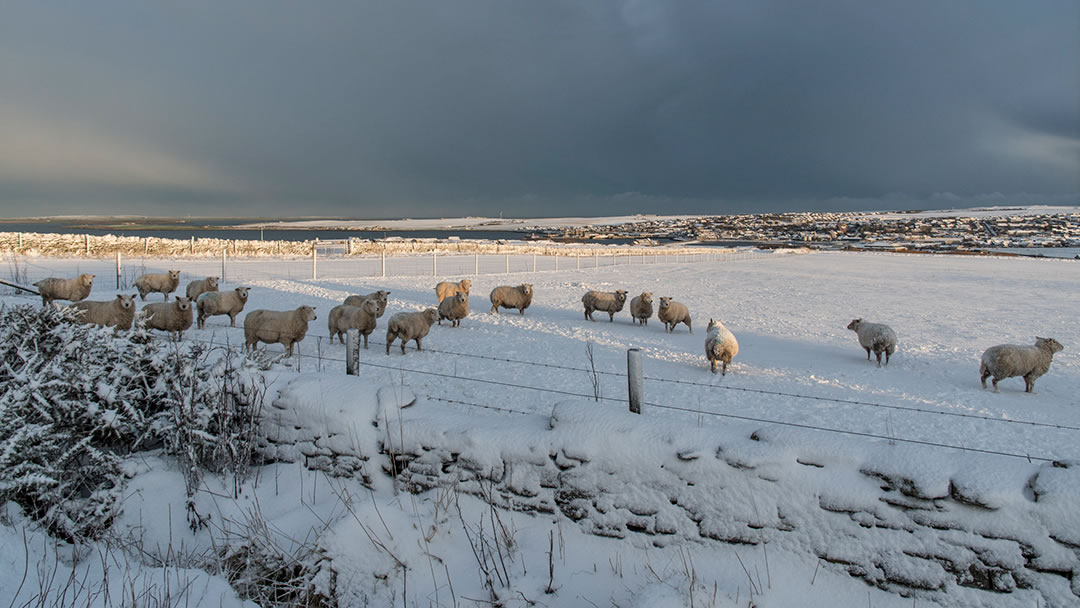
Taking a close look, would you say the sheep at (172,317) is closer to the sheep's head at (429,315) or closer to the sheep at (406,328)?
the sheep at (406,328)

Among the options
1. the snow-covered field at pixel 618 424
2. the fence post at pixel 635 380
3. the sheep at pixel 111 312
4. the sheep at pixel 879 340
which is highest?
the fence post at pixel 635 380

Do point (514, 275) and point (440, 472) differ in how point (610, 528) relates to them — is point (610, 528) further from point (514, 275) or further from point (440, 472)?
point (514, 275)

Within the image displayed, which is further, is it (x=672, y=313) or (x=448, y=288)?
(x=448, y=288)

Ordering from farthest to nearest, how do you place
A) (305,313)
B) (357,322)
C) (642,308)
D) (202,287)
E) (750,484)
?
(642,308) → (202,287) → (357,322) → (305,313) → (750,484)

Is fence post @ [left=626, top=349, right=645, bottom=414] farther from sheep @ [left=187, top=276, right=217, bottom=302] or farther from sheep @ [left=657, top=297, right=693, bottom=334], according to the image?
sheep @ [left=187, top=276, right=217, bottom=302]

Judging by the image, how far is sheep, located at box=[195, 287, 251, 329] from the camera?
45.3 ft

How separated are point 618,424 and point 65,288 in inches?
683

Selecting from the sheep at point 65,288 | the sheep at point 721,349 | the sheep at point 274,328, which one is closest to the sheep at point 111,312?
the sheep at point 274,328

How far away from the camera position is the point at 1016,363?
34.3ft

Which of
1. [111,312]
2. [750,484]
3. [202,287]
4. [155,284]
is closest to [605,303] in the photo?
[202,287]

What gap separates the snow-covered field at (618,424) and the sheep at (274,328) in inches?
19.0

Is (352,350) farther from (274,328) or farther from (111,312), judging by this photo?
(111,312)

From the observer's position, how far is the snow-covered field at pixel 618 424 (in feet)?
12.3

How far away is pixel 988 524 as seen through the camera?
3.38 m
